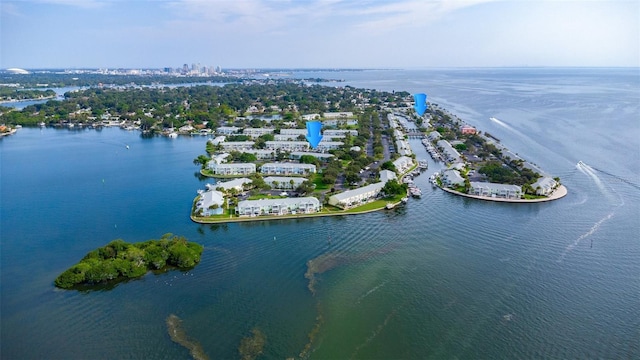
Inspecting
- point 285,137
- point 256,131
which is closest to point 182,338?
point 285,137

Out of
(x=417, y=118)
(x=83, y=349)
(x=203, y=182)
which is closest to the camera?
(x=83, y=349)

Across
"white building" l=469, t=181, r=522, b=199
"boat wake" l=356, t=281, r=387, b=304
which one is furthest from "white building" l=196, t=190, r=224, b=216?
"white building" l=469, t=181, r=522, b=199

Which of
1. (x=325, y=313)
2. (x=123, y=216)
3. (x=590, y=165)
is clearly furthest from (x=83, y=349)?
(x=590, y=165)

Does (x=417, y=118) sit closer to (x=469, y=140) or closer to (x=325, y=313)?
A: (x=469, y=140)

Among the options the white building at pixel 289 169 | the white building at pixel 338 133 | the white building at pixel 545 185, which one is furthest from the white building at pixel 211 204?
the white building at pixel 338 133

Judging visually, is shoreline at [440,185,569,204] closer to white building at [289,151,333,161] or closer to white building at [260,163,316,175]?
white building at [260,163,316,175]
